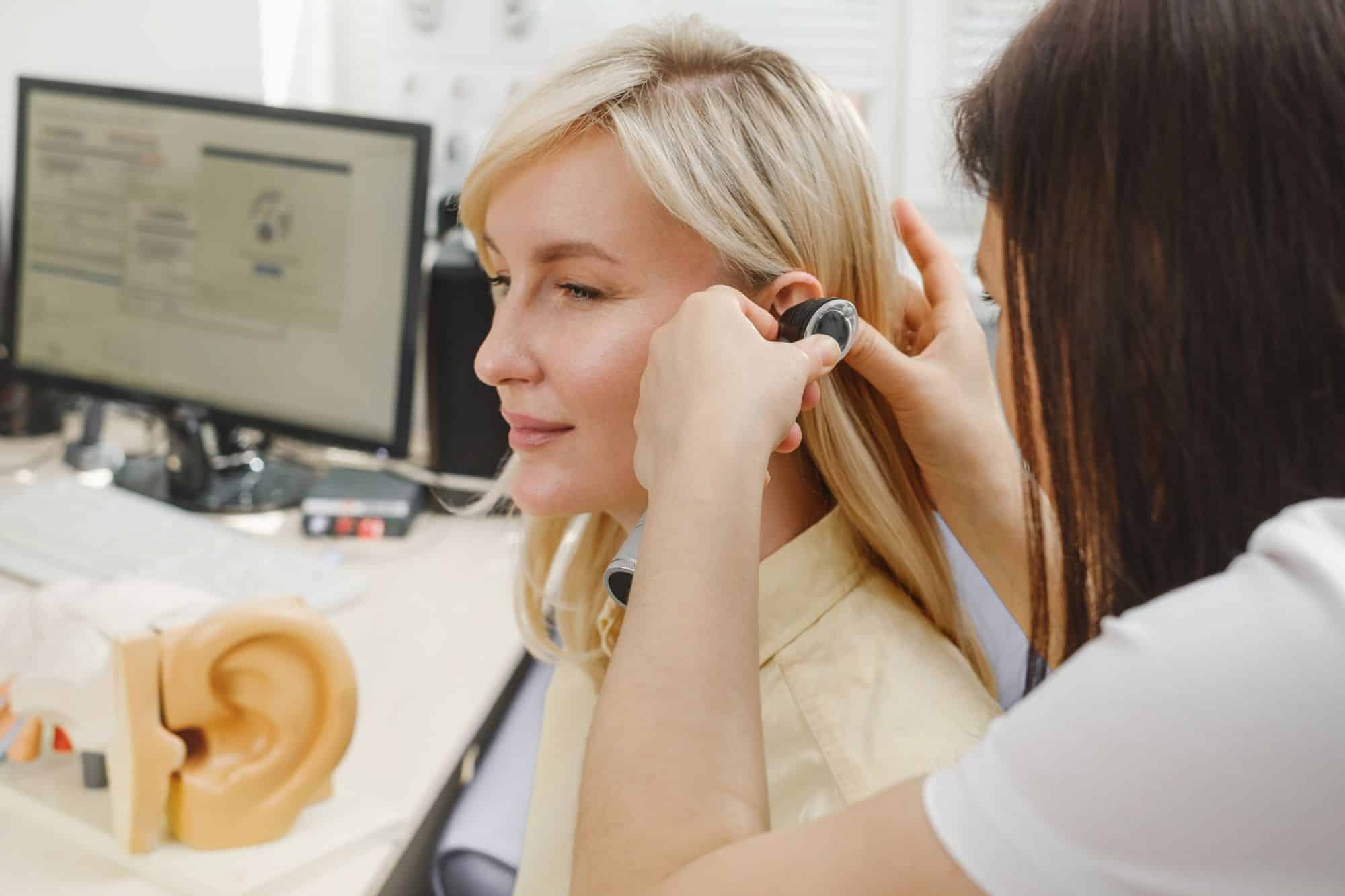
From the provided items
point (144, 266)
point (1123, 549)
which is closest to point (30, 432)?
point (144, 266)

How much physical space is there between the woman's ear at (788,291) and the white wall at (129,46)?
145cm

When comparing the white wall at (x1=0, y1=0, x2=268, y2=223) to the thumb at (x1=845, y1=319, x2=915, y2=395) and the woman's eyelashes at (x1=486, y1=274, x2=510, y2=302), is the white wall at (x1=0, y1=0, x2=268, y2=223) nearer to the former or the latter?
the woman's eyelashes at (x1=486, y1=274, x2=510, y2=302)

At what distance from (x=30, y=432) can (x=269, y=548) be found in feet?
2.50

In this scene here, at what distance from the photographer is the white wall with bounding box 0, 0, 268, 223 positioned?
2.06 m

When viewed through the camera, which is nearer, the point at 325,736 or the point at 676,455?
the point at 676,455

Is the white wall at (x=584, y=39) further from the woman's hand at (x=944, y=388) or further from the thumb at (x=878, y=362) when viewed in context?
the thumb at (x=878, y=362)

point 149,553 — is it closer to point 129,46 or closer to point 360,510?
point 360,510

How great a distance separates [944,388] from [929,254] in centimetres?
15

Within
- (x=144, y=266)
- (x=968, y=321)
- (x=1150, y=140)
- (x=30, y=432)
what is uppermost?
(x=1150, y=140)

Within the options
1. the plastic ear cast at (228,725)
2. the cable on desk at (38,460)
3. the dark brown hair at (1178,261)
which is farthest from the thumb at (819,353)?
the cable on desk at (38,460)

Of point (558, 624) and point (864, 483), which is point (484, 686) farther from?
point (864, 483)

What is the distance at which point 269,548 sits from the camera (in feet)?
4.66

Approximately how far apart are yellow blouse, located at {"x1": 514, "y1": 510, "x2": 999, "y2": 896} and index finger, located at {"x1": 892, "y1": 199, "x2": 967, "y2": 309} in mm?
229

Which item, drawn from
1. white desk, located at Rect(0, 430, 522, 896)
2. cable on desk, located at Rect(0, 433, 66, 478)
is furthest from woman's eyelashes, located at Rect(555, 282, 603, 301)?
cable on desk, located at Rect(0, 433, 66, 478)
